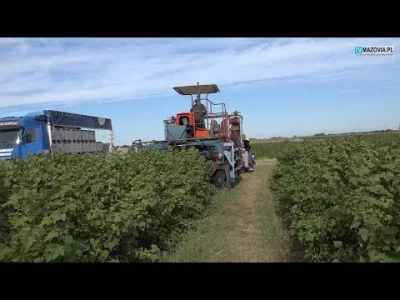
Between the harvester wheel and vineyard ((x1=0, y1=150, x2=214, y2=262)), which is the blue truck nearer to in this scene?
the harvester wheel

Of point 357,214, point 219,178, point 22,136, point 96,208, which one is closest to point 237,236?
point 96,208

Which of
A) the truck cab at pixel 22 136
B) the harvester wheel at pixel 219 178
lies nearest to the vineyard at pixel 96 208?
the harvester wheel at pixel 219 178

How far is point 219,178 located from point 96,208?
9.29m

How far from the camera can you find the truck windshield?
15672 millimetres

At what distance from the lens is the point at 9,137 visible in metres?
15.8

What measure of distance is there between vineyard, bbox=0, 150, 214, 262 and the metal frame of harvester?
3.67m

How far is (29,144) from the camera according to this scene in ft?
52.5

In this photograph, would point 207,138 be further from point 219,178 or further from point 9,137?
point 9,137

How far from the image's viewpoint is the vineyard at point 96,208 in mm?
3518

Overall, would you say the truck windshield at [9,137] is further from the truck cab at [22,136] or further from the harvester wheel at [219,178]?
the harvester wheel at [219,178]

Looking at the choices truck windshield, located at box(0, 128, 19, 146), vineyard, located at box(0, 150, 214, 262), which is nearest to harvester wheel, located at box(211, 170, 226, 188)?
vineyard, located at box(0, 150, 214, 262)

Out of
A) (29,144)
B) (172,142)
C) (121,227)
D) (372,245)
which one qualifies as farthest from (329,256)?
(29,144)
